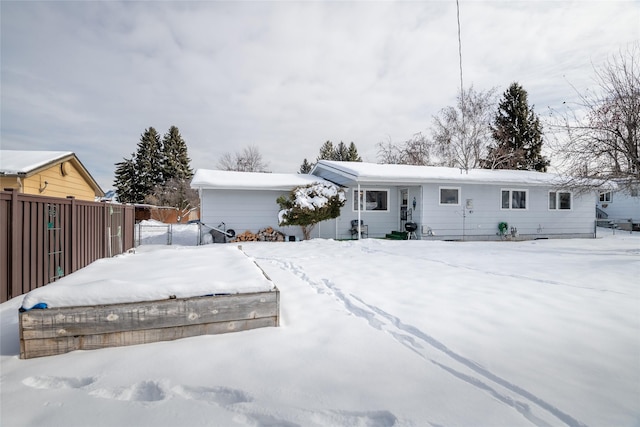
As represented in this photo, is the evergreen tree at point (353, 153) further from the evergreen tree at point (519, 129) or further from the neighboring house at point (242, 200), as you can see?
the neighboring house at point (242, 200)

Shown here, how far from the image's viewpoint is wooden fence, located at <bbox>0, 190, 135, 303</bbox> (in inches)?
149

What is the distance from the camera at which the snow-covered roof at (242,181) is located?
11344 mm

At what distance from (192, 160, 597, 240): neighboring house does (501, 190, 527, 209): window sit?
45 mm

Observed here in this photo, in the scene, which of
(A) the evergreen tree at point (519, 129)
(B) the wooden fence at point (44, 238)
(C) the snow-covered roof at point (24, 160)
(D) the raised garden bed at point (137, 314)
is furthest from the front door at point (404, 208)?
(A) the evergreen tree at point (519, 129)

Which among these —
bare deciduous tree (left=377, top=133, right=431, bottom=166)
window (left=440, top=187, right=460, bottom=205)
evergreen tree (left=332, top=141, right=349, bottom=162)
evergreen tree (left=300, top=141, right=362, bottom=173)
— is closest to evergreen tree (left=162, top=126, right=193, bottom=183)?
evergreen tree (left=300, top=141, right=362, bottom=173)

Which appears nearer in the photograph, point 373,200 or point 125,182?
point 373,200

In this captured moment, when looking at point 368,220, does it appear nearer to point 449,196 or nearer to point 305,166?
point 449,196

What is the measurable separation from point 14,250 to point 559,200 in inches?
727

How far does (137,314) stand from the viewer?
101 inches

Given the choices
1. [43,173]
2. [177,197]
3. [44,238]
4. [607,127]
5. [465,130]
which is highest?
[465,130]

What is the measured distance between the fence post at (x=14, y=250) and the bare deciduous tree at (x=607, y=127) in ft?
44.8

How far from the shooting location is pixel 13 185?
9.35m

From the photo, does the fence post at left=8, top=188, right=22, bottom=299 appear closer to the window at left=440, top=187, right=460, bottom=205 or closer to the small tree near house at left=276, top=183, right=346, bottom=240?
the small tree near house at left=276, top=183, right=346, bottom=240

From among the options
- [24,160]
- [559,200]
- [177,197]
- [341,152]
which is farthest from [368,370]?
[341,152]
